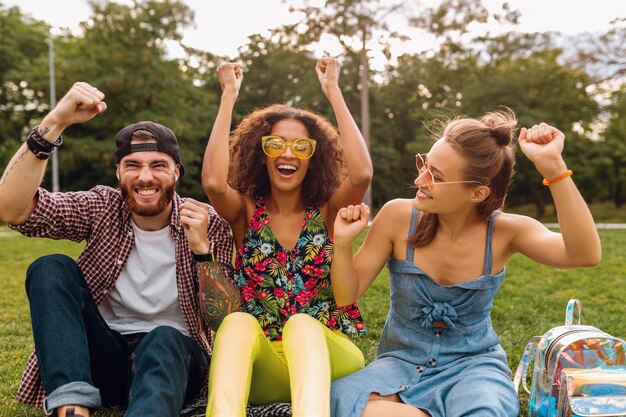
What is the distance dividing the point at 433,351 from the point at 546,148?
1.11m

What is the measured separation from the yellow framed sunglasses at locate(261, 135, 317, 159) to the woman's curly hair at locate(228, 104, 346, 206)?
163 mm

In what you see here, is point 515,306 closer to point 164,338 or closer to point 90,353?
point 164,338

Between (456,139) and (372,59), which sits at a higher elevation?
(372,59)

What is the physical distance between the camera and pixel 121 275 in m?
3.10

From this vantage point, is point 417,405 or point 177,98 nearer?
point 417,405

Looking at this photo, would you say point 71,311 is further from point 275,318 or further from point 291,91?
point 291,91

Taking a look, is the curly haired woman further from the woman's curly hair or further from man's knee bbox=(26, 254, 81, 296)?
man's knee bbox=(26, 254, 81, 296)

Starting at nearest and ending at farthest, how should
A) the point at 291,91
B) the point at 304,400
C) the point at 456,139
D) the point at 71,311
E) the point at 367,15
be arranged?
the point at 304,400
the point at 71,311
the point at 456,139
the point at 367,15
the point at 291,91

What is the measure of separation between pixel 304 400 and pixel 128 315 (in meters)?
1.20

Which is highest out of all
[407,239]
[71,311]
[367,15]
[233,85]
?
[367,15]

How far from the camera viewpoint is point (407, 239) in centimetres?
308

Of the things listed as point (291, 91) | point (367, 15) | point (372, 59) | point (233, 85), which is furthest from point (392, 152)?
point (233, 85)

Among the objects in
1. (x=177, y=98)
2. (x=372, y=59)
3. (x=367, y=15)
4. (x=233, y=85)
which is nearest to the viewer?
(x=233, y=85)

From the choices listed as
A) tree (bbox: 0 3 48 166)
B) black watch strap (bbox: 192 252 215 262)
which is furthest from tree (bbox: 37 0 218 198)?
black watch strap (bbox: 192 252 215 262)
